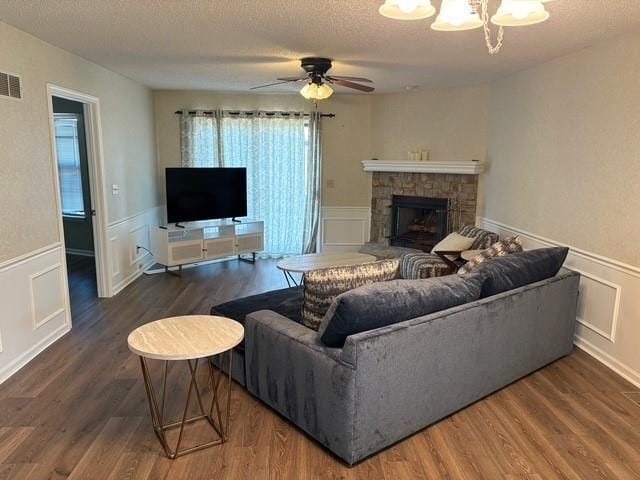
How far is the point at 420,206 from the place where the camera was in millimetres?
6621

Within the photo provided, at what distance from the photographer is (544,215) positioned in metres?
4.39

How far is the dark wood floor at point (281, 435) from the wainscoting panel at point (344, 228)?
13.0 feet

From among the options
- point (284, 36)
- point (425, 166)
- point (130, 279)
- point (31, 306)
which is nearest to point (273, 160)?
point (425, 166)

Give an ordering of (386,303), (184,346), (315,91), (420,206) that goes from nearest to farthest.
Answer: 1. (184,346)
2. (386,303)
3. (315,91)
4. (420,206)

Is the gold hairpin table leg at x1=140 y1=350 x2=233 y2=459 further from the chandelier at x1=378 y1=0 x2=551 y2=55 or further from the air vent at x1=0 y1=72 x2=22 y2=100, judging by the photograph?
the air vent at x1=0 y1=72 x2=22 y2=100

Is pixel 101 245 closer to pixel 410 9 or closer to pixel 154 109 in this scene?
pixel 154 109

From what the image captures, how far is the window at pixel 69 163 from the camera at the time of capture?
6.58 m

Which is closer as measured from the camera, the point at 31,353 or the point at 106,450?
the point at 106,450

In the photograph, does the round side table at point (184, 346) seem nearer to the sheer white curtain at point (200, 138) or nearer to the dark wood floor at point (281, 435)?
the dark wood floor at point (281, 435)

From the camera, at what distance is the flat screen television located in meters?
6.22

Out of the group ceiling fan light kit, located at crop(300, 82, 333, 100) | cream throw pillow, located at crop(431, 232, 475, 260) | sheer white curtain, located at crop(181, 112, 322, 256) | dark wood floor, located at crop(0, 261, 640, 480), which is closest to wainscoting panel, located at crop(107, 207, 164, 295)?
sheer white curtain, located at crop(181, 112, 322, 256)

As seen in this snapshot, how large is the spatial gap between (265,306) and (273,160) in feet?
12.9

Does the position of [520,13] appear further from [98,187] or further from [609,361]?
[98,187]

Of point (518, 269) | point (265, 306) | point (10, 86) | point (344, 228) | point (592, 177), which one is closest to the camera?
point (518, 269)
